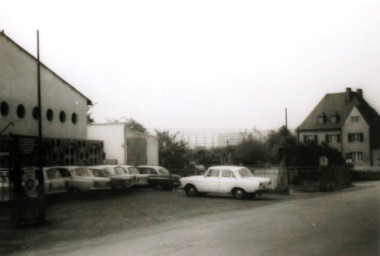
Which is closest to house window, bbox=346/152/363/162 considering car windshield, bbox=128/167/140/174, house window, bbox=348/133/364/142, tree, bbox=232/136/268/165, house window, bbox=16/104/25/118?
house window, bbox=348/133/364/142

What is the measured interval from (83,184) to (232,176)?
691 cm

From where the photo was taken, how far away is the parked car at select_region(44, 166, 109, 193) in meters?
22.5

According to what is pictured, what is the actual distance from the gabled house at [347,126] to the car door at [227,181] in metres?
41.7

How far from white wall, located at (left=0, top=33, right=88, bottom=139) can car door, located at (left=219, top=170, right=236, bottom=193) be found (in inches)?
421

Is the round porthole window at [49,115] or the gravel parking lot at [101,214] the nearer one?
the gravel parking lot at [101,214]

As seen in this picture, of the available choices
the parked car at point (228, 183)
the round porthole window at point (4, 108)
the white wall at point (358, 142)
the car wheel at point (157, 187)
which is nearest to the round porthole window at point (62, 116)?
the round porthole window at point (4, 108)

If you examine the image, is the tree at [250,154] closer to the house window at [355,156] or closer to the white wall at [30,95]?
the house window at [355,156]

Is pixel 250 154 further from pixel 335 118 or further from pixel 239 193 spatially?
pixel 239 193

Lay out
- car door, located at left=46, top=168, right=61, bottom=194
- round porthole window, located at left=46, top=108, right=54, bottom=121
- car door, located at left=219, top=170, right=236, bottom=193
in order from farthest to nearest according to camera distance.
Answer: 1. round porthole window, located at left=46, top=108, right=54, bottom=121
2. car door, located at left=219, top=170, right=236, bottom=193
3. car door, located at left=46, top=168, right=61, bottom=194

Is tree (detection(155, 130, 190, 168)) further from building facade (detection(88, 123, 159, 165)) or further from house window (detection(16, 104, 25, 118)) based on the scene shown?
house window (detection(16, 104, 25, 118))

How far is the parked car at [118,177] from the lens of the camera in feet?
82.4

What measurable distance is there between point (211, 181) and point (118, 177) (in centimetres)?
474

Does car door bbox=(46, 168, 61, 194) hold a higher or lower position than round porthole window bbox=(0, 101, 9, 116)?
lower

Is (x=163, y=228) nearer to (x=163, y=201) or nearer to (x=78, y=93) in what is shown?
(x=163, y=201)
